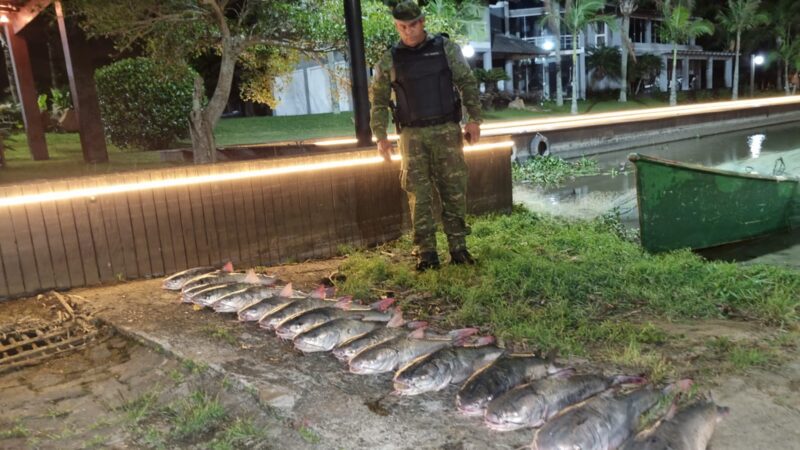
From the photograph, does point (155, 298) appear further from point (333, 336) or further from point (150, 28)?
point (150, 28)

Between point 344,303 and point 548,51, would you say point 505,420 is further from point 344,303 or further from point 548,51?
point 548,51

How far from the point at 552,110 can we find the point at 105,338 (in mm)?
32314

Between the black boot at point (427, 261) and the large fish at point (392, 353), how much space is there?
2095 mm

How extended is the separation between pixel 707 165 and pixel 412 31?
12061 mm

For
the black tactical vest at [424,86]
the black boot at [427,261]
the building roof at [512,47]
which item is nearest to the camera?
the black tactical vest at [424,86]

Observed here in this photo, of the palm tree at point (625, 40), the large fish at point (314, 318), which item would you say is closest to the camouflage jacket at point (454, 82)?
the large fish at point (314, 318)

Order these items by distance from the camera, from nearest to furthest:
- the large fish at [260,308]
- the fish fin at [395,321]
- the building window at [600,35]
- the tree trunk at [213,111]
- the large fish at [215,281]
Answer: the fish fin at [395,321] → the large fish at [260,308] → the large fish at [215,281] → the tree trunk at [213,111] → the building window at [600,35]

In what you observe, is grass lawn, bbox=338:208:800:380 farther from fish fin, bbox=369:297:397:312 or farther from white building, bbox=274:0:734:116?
white building, bbox=274:0:734:116

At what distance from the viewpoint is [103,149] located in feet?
35.2

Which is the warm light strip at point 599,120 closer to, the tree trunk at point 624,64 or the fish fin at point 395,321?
the tree trunk at point 624,64

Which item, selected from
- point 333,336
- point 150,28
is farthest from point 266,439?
point 150,28

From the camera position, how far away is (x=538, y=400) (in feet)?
9.08

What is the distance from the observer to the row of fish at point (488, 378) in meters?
2.52

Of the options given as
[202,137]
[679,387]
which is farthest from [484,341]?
[202,137]
